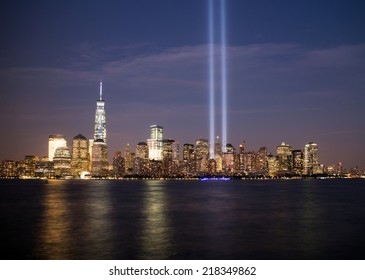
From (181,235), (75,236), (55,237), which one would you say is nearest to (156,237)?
(181,235)

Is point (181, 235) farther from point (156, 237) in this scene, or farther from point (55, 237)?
point (55, 237)

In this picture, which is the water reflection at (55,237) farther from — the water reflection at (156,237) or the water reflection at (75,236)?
the water reflection at (156,237)

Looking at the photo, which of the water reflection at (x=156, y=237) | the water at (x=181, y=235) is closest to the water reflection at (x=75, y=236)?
the water at (x=181, y=235)

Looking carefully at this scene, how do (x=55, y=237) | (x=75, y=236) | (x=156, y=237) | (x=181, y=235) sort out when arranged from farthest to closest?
1. (x=181, y=235)
2. (x=75, y=236)
3. (x=156, y=237)
4. (x=55, y=237)

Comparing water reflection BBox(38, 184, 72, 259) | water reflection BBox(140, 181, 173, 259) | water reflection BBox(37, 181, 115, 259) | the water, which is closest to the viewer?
water reflection BBox(38, 184, 72, 259)

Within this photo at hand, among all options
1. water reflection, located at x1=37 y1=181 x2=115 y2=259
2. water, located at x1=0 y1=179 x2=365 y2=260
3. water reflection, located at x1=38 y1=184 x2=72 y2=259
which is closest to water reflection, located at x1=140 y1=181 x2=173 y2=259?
water, located at x1=0 y1=179 x2=365 y2=260

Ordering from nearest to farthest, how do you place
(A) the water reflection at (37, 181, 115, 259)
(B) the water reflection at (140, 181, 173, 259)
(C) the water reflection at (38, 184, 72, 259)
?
1. (C) the water reflection at (38, 184, 72, 259)
2. (A) the water reflection at (37, 181, 115, 259)
3. (B) the water reflection at (140, 181, 173, 259)

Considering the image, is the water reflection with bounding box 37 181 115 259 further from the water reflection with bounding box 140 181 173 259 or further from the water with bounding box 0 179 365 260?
the water reflection with bounding box 140 181 173 259

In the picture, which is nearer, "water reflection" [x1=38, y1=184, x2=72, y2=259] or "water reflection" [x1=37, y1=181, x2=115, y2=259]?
"water reflection" [x1=38, y1=184, x2=72, y2=259]

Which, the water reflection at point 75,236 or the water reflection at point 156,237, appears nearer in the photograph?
the water reflection at point 75,236
